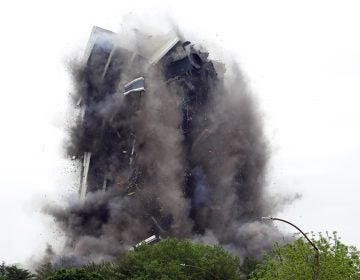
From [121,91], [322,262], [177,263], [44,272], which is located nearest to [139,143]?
[121,91]

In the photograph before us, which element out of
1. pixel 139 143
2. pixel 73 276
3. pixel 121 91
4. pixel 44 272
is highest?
pixel 121 91

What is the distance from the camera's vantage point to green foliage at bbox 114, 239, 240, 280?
69.1m

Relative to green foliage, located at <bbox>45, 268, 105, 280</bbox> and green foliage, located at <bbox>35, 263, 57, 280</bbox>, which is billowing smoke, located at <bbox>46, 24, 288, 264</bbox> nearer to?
green foliage, located at <bbox>35, 263, 57, 280</bbox>

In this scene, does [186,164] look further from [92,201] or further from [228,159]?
[92,201]

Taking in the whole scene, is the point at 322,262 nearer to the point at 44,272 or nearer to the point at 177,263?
the point at 177,263

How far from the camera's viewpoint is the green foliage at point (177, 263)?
69.1 meters

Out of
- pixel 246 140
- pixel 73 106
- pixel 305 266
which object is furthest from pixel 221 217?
pixel 305 266

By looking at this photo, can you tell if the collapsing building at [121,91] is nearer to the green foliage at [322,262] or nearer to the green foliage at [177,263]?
the green foliage at [177,263]

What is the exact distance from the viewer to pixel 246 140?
131625mm

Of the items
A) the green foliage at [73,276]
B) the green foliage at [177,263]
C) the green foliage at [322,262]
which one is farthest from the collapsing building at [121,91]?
the green foliage at [322,262]

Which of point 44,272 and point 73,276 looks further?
point 44,272

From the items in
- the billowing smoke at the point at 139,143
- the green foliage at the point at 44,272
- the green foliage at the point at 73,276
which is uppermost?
the billowing smoke at the point at 139,143

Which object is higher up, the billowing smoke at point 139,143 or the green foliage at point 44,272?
the billowing smoke at point 139,143

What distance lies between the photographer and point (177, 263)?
7069cm
